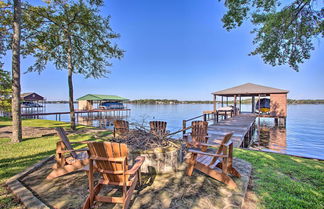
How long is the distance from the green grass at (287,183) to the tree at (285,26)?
14.9 ft

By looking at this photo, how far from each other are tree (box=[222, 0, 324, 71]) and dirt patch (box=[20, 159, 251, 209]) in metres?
5.72

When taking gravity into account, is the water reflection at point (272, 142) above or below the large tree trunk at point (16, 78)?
below

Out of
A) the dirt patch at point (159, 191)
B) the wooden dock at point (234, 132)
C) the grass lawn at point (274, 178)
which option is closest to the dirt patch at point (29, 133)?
the grass lawn at point (274, 178)

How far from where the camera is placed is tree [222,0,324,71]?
17.7ft

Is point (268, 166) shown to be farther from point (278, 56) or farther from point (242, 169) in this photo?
point (278, 56)

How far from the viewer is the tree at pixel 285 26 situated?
539 cm

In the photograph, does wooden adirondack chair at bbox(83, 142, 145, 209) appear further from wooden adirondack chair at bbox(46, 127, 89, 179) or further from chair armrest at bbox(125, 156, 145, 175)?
wooden adirondack chair at bbox(46, 127, 89, 179)

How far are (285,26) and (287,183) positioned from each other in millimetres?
5478

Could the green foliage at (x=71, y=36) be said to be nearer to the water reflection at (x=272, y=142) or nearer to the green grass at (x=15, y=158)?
the green grass at (x=15, y=158)

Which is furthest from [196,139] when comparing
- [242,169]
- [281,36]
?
[281,36]

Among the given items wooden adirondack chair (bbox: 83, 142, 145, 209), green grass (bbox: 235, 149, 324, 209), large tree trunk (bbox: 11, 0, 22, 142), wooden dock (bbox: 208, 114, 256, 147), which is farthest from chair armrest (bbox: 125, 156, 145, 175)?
large tree trunk (bbox: 11, 0, 22, 142)

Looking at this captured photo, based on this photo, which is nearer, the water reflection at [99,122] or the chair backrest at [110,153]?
the chair backrest at [110,153]

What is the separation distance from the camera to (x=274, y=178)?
3068 mm

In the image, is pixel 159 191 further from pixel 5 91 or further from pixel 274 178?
pixel 5 91
